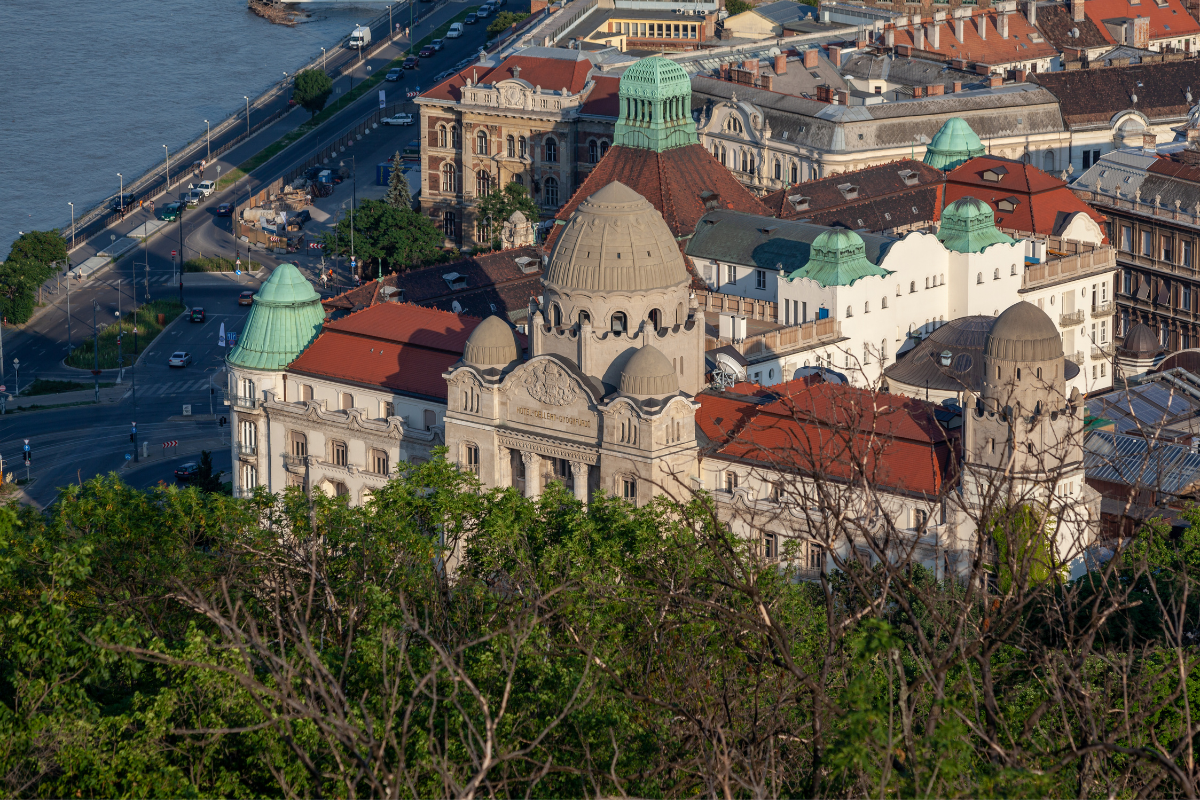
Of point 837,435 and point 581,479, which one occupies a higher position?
point 837,435

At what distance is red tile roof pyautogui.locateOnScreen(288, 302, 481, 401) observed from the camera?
5709 inches

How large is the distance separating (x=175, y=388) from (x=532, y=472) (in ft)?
228

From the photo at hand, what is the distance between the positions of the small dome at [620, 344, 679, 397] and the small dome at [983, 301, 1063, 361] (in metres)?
16.6

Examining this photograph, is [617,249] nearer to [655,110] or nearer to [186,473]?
[186,473]

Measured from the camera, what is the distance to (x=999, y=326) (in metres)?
125

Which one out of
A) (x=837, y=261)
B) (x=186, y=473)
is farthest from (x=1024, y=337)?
(x=186, y=473)

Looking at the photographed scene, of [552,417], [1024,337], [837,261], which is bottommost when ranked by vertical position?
[552,417]

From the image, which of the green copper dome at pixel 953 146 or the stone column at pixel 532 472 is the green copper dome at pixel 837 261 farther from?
the green copper dome at pixel 953 146

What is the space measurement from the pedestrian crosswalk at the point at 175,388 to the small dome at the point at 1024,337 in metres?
87.5

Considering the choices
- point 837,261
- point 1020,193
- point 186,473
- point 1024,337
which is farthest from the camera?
point 1020,193

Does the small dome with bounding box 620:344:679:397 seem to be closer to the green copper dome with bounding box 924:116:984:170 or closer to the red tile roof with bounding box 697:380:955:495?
the red tile roof with bounding box 697:380:955:495

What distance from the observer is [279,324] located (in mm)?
151625

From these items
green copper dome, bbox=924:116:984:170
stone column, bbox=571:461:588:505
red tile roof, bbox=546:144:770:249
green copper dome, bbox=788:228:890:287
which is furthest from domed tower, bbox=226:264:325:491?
green copper dome, bbox=924:116:984:170

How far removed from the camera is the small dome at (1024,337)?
124 m
